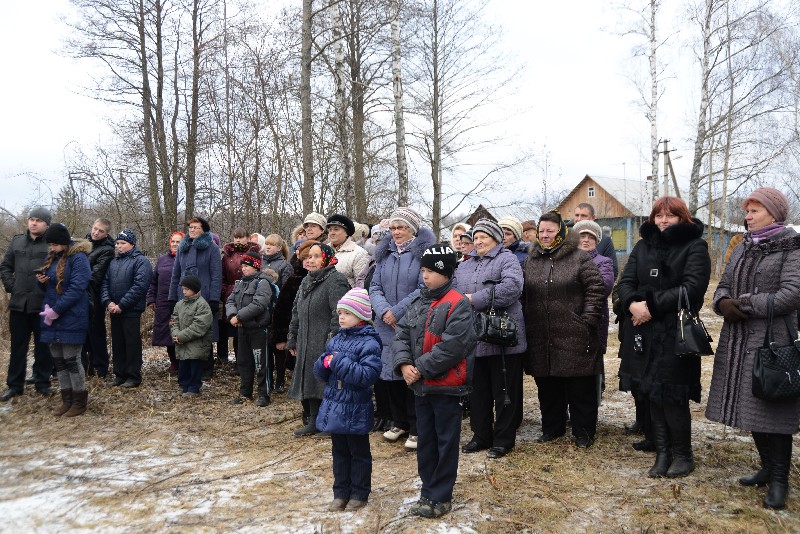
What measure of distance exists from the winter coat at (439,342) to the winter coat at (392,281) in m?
1.17

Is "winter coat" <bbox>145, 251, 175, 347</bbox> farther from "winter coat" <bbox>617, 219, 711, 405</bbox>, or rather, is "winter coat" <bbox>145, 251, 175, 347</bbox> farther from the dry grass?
"winter coat" <bbox>617, 219, 711, 405</bbox>

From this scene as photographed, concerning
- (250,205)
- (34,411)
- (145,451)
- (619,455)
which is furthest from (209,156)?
(619,455)

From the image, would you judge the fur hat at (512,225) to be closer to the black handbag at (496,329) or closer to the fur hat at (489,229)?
the fur hat at (489,229)

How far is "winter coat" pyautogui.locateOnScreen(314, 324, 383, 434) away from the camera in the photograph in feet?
12.9

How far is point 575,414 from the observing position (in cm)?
539

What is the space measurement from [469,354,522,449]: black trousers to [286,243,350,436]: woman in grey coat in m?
1.43

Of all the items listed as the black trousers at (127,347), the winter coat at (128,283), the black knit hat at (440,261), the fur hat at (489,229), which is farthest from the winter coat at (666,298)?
the black trousers at (127,347)

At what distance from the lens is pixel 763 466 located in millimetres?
4199

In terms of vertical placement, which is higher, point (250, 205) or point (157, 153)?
point (157, 153)

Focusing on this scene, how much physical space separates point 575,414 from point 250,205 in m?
8.00

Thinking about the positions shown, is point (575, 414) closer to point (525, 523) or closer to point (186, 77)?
point (525, 523)

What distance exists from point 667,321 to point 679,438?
88cm

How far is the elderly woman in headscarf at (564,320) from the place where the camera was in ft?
16.9

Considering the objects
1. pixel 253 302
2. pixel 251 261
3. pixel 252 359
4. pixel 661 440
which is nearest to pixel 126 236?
pixel 251 261
